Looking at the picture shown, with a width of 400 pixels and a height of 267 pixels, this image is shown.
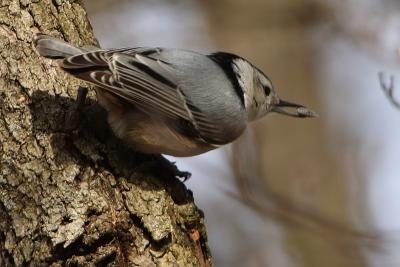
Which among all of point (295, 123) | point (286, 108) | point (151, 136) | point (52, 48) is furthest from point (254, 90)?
point (295, 123)

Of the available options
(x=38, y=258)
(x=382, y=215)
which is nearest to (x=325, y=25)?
(x=382, y=215)

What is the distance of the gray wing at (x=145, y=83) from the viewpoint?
2.51m

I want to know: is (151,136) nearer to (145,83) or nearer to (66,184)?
(145,83)

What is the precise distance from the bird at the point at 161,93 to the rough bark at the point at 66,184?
7 centimetres

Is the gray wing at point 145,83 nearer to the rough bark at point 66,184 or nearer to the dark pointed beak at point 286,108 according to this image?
the rough bark at point 66,184

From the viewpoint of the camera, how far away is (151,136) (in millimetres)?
2730

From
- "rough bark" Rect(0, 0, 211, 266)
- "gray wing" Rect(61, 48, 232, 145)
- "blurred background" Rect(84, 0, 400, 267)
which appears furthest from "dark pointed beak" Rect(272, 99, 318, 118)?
"blurred background" Rect(84, 0, 400, 267)

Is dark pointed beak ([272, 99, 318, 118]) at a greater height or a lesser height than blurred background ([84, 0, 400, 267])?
greater

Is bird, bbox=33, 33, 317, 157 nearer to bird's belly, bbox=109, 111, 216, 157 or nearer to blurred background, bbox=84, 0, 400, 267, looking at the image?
bird's belly, bbox=109, 111, 216, 157

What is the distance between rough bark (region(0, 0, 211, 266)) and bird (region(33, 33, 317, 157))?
7cm

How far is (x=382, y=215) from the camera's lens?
5691 mm

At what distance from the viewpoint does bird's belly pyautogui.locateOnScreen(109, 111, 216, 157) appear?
8.84 ft

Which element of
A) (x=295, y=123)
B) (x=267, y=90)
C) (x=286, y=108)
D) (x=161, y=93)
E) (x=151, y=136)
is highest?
(x=161, y=93)

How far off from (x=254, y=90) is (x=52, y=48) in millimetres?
1051
